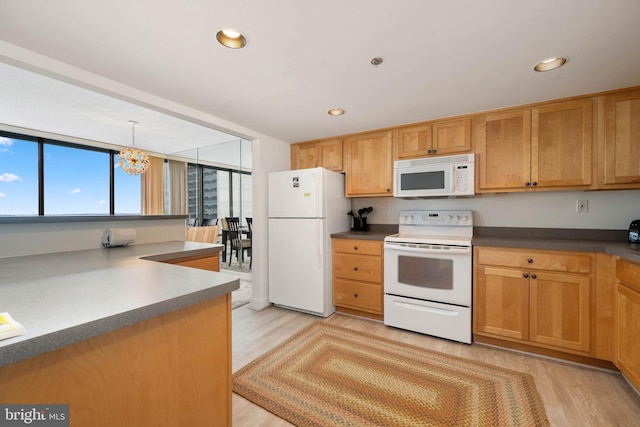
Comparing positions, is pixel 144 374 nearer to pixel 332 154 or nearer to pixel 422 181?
pixel 422 181

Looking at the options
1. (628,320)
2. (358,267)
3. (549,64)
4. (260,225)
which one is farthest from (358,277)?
(549,64)

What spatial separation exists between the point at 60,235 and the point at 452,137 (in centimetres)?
320

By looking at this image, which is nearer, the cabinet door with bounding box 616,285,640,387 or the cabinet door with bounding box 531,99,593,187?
the cabinet door with bounding box 616,285,640,387

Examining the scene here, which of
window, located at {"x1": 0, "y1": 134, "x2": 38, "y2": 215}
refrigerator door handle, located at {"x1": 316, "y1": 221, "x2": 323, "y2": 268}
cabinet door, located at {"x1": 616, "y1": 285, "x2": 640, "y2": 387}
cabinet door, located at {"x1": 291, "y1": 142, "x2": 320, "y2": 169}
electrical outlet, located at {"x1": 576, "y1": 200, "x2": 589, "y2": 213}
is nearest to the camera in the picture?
cabinet door, located at {"x1": 616, "y1": 285, "x2": 640, "y2": 387}

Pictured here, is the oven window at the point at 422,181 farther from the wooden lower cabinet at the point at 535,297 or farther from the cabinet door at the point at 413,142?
the wooden lower cabinet at the point at 535,297

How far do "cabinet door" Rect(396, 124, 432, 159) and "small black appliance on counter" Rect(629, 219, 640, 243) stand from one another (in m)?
1.60

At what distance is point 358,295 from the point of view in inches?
117

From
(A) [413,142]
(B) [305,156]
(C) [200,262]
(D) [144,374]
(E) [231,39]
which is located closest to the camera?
(D) [144,374]

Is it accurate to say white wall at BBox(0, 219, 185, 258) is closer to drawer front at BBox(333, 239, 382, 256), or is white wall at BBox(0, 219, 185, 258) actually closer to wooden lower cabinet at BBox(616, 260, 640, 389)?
drawer front at BBox(333, 239, 382, 256)

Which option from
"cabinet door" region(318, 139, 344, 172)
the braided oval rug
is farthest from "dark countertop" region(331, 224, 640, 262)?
the braided oval rug

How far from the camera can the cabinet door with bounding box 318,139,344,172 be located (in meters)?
3.31

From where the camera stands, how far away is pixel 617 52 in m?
1.62

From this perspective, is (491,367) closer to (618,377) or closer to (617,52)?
(618,377)

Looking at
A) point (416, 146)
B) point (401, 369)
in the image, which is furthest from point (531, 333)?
point (416, 146)
